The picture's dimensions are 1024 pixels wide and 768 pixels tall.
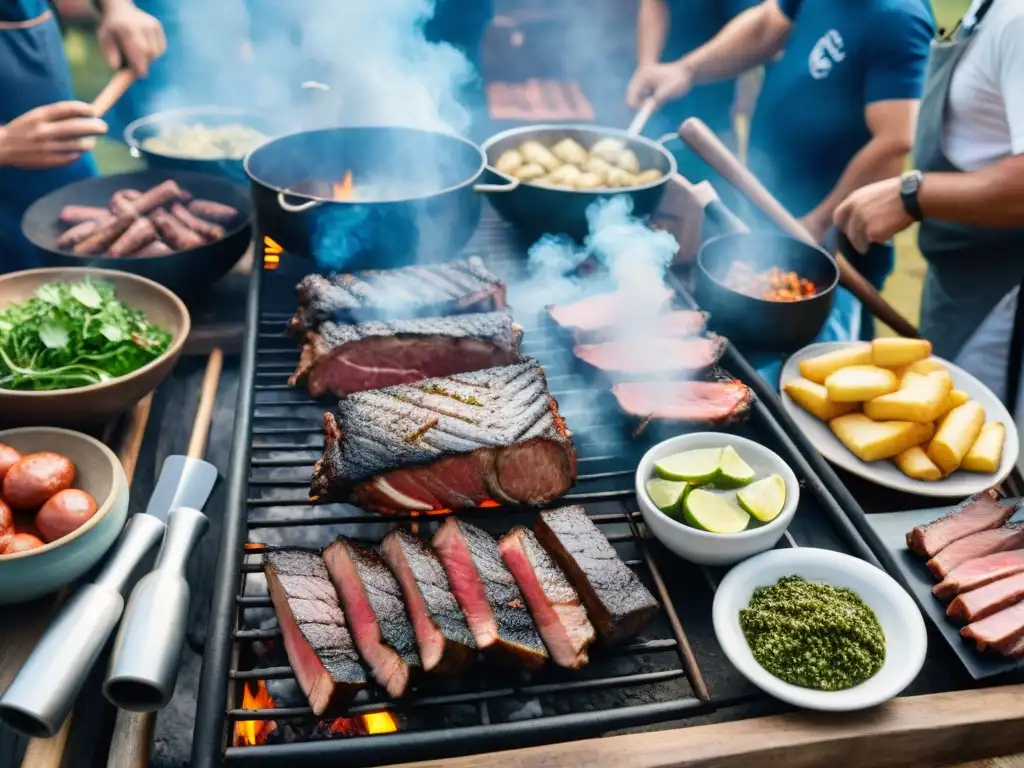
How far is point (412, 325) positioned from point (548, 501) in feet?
3.37

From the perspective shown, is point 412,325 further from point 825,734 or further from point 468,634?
point 825,734

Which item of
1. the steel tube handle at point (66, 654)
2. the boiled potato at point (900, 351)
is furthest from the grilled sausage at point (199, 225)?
the boiled potato at point (900, 351)

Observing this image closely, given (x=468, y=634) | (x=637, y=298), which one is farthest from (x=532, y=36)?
(x=468, y=634)

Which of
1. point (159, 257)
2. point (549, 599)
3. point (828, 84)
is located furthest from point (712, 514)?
point (828, 84)

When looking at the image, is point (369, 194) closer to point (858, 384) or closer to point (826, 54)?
point (858, 384)

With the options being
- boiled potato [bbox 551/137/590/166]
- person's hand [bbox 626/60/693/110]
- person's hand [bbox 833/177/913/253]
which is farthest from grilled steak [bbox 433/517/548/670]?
person's hand [bbox 626/60/693/110]

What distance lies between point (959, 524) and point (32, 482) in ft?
10.7

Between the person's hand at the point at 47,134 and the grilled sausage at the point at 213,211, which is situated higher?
the person's hand at the point at 47,134

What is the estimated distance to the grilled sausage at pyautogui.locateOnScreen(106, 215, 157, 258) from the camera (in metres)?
3.45

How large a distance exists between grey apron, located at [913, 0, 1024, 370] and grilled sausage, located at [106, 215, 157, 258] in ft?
13.7

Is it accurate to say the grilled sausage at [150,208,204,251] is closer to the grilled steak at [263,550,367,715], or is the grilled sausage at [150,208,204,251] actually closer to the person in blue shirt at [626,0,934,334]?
the grilled steak at [263,550,367,715]

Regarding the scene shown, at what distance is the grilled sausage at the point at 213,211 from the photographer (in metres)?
3.80

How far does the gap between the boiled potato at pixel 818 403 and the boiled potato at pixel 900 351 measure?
1.03 feet

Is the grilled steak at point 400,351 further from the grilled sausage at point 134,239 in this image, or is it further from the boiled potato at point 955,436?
the boiled potato at point 955,436
